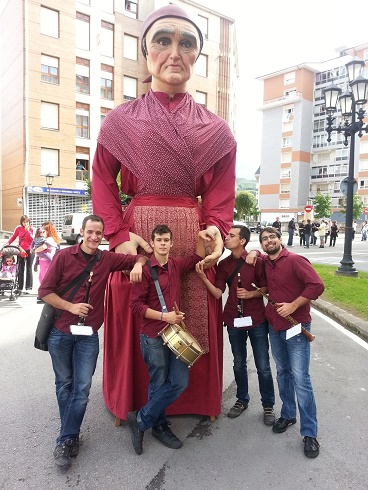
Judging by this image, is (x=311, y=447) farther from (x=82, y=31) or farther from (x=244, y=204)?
(x=244, y=204)

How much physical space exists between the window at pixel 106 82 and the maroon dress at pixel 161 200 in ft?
92.9

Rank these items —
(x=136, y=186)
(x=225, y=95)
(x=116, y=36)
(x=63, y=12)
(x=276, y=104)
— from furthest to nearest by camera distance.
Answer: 1. (x=276, y=104)
2. (x=225, y=95)
3. (x=116, y=36)
4. (x=63, y=12)
5. (x=136, y=186)

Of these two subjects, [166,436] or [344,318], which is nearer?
[166,436]

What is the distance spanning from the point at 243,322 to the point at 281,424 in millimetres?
782

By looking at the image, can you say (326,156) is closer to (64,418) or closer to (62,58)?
(62,58)

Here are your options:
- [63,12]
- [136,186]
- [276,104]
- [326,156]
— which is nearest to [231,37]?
[63,12]

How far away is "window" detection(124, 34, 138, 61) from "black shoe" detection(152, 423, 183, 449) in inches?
1222

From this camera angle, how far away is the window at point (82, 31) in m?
27.1

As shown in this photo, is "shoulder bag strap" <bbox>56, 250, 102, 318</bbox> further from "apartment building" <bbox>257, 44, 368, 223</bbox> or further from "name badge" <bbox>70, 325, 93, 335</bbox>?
"apartment building" <bbox>257, 44, 368, 223</bbox>

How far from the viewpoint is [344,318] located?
616 centimetres

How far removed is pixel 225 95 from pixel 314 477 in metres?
35.3

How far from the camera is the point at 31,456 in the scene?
253 centimetres

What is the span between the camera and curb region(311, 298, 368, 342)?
553cm

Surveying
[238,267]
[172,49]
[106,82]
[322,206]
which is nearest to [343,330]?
[238,267]
